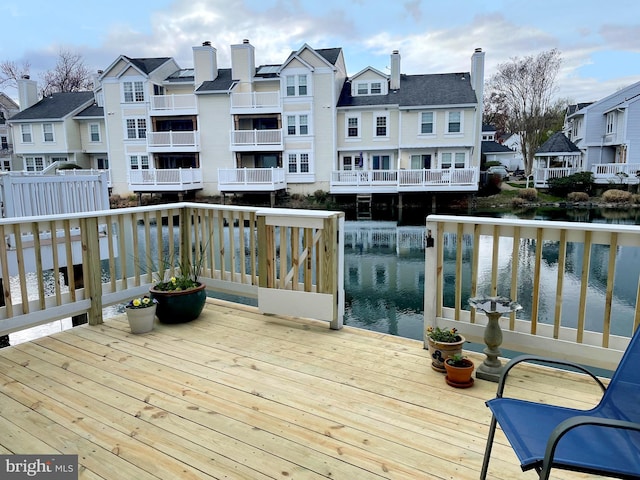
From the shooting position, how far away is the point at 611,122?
2738cm

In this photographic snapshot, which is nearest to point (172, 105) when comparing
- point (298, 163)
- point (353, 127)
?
point (298, 163)

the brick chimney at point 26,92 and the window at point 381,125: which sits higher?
the brick chimney at point 26,92

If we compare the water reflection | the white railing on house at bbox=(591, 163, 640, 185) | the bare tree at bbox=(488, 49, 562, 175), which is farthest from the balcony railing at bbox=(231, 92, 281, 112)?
the bare tree at bbox=(488, 49, 562, 175)

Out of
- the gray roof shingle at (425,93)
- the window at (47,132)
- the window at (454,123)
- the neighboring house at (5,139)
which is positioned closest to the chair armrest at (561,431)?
the gray roof shingle at (425,93)

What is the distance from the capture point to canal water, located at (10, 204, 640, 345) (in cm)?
767

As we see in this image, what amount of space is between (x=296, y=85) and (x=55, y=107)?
16781mm

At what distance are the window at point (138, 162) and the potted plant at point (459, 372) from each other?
25.3 metres

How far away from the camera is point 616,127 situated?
2661cm

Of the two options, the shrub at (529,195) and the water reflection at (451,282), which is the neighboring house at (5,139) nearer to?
the water reflection at (451,282)

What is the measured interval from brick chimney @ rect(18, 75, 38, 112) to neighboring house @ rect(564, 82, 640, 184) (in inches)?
1372

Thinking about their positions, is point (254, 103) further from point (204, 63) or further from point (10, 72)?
point (10, 72)

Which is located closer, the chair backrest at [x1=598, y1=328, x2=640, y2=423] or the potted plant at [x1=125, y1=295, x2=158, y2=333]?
the chair backrest at [x1=598, y1=328, x2=640, y2=423]

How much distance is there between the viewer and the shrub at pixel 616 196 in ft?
70.1

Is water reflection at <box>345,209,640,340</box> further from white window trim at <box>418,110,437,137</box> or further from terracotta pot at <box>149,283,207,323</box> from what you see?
white window trim at <box>418,110,437,137</box>
